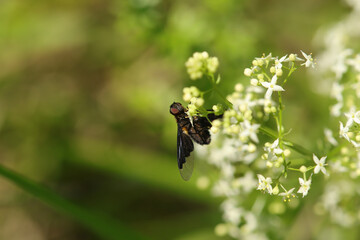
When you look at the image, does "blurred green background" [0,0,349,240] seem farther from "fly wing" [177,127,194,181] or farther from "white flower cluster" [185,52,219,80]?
"white flower cluster" [185,52,219,80]

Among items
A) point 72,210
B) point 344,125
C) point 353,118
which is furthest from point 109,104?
point 353,118

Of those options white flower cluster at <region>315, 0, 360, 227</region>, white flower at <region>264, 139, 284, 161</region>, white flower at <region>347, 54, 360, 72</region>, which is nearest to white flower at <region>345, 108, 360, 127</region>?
white flower cluster at <region>315, 0, 360, 227</region>

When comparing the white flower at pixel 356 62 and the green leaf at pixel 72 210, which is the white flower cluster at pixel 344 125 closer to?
the white flower at pixel 356 62

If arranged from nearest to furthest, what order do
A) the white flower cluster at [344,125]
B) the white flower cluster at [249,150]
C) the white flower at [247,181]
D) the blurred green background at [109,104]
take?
the white flower cluster at [249,150] < the white flower cluster at [344,125] < the white flower at [247,181] < the blurred green background at [109,104]

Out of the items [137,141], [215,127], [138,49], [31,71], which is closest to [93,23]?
[138,49]

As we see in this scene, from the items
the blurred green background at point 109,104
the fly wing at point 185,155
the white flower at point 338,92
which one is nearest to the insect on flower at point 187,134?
the fly wing at point 185,155

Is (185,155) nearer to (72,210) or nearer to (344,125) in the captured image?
(72,210)
